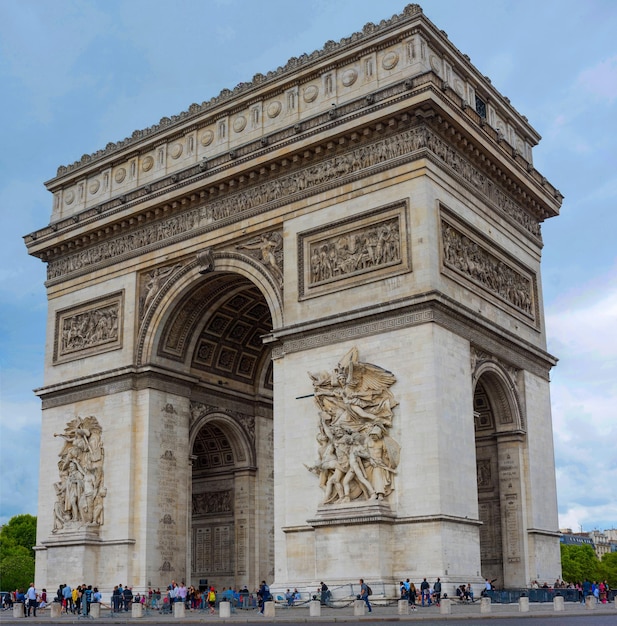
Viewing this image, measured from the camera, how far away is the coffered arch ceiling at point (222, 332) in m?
33.4

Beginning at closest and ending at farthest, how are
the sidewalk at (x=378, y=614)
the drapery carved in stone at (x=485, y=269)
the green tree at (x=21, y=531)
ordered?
the sidewalk at (x=378, y=614) → the drapery carved in stone at (x=485, y=269) → the green tree at (x=21, y=531)

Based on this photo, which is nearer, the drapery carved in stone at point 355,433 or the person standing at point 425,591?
the person standing at point 425,591

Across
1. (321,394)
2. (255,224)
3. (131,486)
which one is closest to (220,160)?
(255,224)

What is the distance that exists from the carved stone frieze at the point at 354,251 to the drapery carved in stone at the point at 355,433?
8.23ft

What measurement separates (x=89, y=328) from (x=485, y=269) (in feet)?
48.5

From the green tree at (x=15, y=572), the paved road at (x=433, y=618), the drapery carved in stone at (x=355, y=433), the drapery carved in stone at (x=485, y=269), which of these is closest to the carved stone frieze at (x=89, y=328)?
the drapery carved in stone at (x=355, y=433)

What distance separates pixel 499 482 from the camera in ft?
99.7

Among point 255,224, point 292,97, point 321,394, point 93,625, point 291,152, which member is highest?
point 292,97

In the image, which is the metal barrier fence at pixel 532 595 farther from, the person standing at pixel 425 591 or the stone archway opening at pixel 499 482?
the stone archway opening at pixel 499 482

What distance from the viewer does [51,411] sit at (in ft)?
116

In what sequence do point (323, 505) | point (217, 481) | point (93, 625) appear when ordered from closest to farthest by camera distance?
point (93, 625)
point (323, 505)
point (217, 481)

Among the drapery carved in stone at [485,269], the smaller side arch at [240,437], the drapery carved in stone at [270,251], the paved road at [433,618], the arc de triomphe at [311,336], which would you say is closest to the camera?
the paved road at [433,618]

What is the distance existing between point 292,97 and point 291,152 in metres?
2.58

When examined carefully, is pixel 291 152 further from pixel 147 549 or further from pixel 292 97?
pixel 147 549
